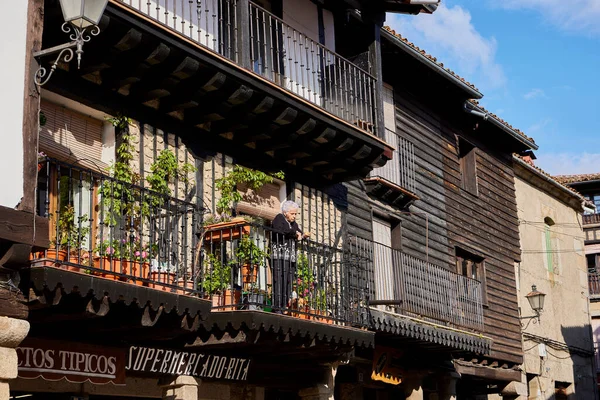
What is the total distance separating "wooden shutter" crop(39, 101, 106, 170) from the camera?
10594 millimetres

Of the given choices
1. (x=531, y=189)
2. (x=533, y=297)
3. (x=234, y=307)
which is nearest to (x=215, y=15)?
(x=234, y=307)

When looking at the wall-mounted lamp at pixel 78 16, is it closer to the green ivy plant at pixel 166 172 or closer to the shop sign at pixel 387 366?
the green ivy plant at pixel 166 172

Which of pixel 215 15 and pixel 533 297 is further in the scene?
pixel 533 297

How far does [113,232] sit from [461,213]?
11.5 meters

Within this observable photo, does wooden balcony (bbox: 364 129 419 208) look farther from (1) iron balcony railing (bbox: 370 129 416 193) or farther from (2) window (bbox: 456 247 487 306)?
(2) window (bbox: 456 247 487 306)

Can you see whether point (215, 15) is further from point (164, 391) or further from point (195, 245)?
point (164, 391)

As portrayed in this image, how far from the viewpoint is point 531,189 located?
25.2m

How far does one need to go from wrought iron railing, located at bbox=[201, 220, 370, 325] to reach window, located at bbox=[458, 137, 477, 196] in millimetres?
8506

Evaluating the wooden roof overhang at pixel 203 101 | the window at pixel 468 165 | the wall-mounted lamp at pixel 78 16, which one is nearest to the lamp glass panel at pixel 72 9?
the wall-mounted lamp at pixel 78 16

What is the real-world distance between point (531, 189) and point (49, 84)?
17.3 m

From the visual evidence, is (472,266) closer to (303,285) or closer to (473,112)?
(473,112)

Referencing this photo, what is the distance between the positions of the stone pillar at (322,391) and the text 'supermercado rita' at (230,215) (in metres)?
0.02

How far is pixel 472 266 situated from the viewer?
20859mm

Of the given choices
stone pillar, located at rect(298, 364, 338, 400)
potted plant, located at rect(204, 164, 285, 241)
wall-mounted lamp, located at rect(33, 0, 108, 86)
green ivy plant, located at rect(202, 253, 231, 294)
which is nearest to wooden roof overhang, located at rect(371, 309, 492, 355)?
stone pillar, located at rect(298, 364, 338, 400)
